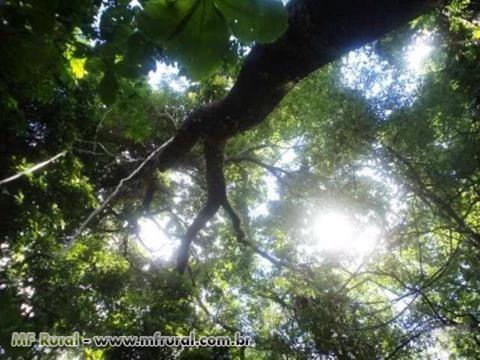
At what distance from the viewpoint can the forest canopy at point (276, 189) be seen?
14.7ft

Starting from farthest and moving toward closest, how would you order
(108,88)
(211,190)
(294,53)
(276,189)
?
(276,189) → (211,190) → (294,53) → (108,88)

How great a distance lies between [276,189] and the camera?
33.3 ft

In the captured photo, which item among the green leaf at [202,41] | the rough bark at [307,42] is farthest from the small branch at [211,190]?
the green leaf at [202,41]

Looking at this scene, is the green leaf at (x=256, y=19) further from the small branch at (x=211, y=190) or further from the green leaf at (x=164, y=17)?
the small branch at (x=211, y=190)

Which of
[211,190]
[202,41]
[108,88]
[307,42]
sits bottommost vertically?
[202,41]

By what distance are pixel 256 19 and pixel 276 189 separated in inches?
377

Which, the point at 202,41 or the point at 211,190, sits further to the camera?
the point at 211,190

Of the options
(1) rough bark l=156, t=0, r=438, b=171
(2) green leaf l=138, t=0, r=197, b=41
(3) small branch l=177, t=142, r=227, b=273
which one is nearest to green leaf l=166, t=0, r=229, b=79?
(2) green leaf l=138, t=0, r=197, b=41

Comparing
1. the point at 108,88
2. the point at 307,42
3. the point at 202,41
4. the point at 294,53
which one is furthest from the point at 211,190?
the point at 202,41

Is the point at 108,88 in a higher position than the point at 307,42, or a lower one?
lower

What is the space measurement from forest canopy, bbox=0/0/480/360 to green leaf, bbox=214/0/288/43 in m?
1.03

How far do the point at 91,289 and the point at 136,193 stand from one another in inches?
114

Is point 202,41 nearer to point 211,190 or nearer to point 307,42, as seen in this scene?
point 307,42

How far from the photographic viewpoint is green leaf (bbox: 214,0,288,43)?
0.63 metres
